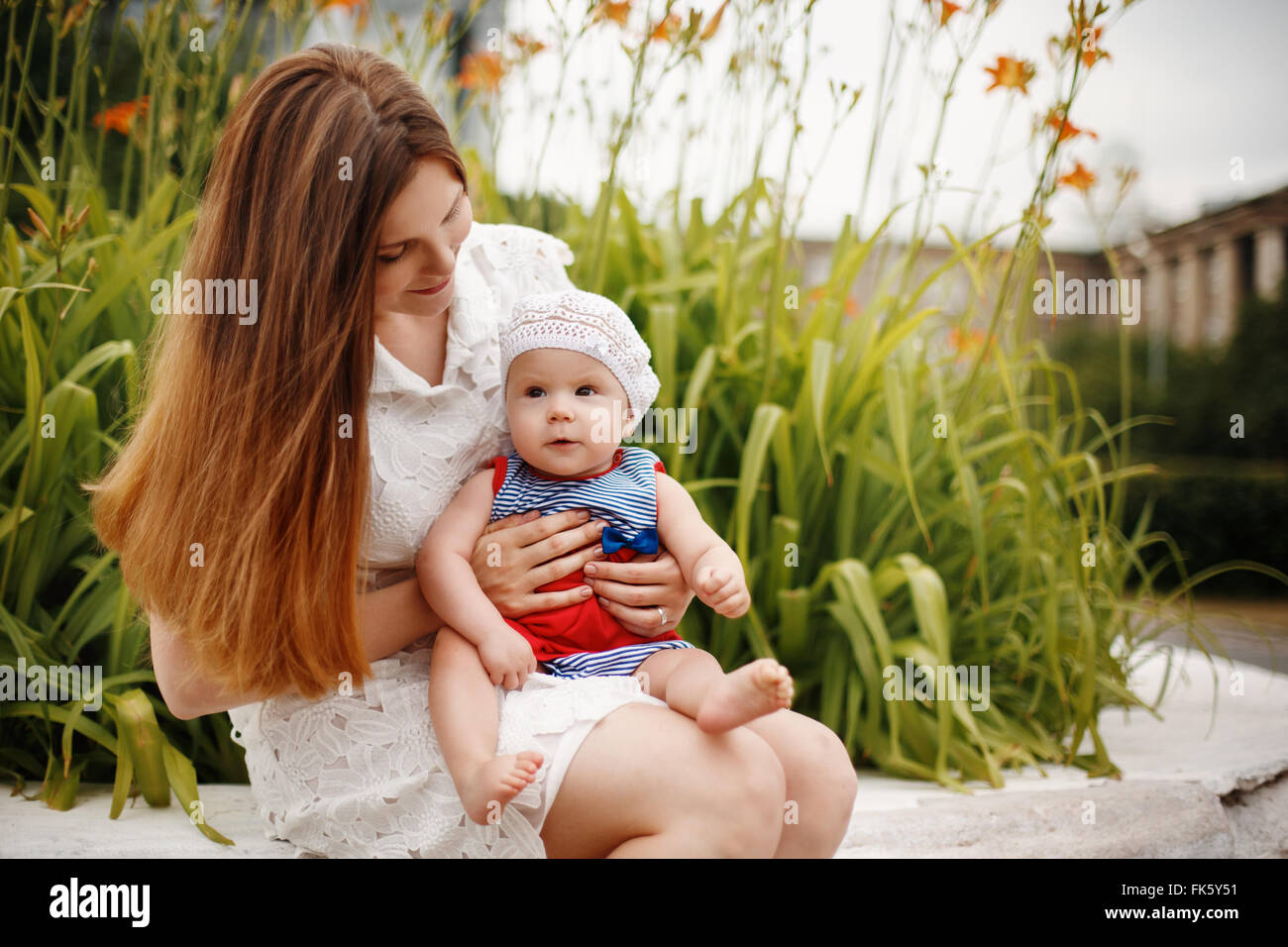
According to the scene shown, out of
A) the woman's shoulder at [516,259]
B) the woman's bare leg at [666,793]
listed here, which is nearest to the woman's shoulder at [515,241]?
the woman's shoulder at [516,259]

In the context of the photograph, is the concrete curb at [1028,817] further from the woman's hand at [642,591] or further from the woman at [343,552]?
the woman's hand at [642,591]

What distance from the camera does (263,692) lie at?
58.2 inches

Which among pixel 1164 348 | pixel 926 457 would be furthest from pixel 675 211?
pixel 1164 348

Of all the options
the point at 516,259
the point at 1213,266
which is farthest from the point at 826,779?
the point at 1213,266

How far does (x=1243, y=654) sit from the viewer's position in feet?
14.2

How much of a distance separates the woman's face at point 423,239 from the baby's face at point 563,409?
180 mm

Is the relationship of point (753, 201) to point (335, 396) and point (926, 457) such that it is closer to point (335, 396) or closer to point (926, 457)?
point (926, 457)

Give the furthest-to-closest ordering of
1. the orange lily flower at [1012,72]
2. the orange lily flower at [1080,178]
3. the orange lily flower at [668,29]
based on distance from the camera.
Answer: the orange lily flower at [1080,178]
the orange lily flower at [1012,72]
the orange lily flower at [668,29]

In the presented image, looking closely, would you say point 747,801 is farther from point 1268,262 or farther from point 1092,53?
point 1268,262

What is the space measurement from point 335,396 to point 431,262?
0.25 meters

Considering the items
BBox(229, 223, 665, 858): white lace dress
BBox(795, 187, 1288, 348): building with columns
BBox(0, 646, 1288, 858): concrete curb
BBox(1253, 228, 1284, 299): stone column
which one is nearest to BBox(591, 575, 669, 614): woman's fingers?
BBox(229, 223, 665, 858): white lace dress

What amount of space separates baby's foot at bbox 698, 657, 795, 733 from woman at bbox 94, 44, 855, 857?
0.05 m

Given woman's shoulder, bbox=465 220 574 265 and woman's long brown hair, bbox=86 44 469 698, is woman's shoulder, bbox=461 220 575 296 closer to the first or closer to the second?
woman's shoulder, bbox=465 220 574 265

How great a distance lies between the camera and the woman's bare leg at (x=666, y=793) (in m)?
1.28
